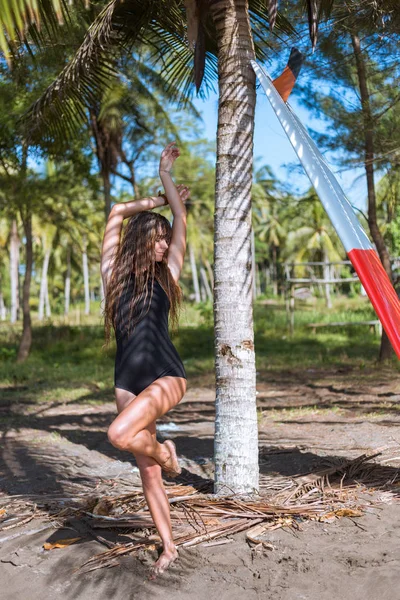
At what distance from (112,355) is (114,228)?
40.4 ft

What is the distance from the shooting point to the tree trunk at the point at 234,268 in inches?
155

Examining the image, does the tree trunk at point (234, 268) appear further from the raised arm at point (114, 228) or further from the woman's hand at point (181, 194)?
the raised arm at point (114, 228)

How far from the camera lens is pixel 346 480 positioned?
164 inches

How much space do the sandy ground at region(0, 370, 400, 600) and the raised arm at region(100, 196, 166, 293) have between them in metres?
1.42

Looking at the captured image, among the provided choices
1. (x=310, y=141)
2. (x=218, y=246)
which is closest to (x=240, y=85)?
(x=310, y=141)

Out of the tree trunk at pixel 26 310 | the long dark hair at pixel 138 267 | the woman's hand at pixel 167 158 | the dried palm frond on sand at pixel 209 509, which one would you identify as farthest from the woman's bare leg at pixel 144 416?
the tree trunk at pixel 26 310

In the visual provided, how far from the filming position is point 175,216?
3.31 m

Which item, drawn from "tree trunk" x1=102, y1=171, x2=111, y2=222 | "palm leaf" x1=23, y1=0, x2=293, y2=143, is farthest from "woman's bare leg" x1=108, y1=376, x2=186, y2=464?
"tree trunk" x1=102, y1=171, x2=111, y2=222

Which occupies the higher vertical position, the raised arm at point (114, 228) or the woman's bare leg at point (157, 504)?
the raised arm at point (114, 228)

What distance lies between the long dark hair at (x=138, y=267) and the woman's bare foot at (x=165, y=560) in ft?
3.56

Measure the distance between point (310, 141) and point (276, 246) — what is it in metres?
54.3

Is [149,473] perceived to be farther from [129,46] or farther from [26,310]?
[26,310]

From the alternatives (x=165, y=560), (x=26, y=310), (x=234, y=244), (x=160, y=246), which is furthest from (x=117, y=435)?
(x=26, y=310)

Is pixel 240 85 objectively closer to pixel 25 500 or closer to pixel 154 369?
pixel 154 369
